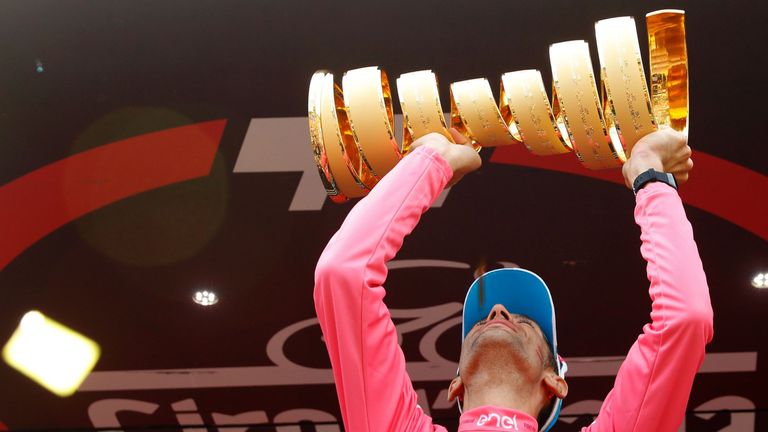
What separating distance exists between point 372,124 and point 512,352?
0.57 m

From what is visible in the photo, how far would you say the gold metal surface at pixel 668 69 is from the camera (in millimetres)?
1797

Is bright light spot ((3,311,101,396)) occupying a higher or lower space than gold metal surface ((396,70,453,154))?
higher

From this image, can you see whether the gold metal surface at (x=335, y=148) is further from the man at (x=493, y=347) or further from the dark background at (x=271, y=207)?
the dark background at (x=271, y=207)

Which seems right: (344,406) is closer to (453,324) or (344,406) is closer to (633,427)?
(633,427)

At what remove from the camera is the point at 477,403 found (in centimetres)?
182

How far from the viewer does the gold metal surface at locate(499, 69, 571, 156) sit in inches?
72.2

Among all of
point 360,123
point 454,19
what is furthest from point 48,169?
point 360,123

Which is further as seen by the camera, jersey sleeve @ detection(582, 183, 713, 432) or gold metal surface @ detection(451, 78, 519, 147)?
gold metal surface @ detection(451, 78, 519, 147)

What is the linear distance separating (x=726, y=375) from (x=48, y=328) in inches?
140

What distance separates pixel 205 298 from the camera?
4.37m

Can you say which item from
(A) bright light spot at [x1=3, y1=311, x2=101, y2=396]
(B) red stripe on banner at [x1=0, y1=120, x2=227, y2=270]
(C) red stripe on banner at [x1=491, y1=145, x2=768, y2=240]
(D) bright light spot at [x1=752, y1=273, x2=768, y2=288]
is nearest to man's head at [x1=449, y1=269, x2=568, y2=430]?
(C) red stripe on banner at [x1=491, y1=145, x2=768, y2=240]

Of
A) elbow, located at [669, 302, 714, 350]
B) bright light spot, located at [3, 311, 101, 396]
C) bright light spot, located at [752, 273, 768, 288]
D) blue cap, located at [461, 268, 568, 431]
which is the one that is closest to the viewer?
elbow, located at [669, 302, 714, 350]

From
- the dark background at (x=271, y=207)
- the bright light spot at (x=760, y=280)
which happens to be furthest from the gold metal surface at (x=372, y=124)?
the bright light spot at (x=760, y=280)

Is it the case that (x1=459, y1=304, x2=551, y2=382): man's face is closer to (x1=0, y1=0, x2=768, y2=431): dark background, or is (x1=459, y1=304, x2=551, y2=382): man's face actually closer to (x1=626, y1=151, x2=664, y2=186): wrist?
(x1=626, y1=151, x2=664, y2=186): wrist
